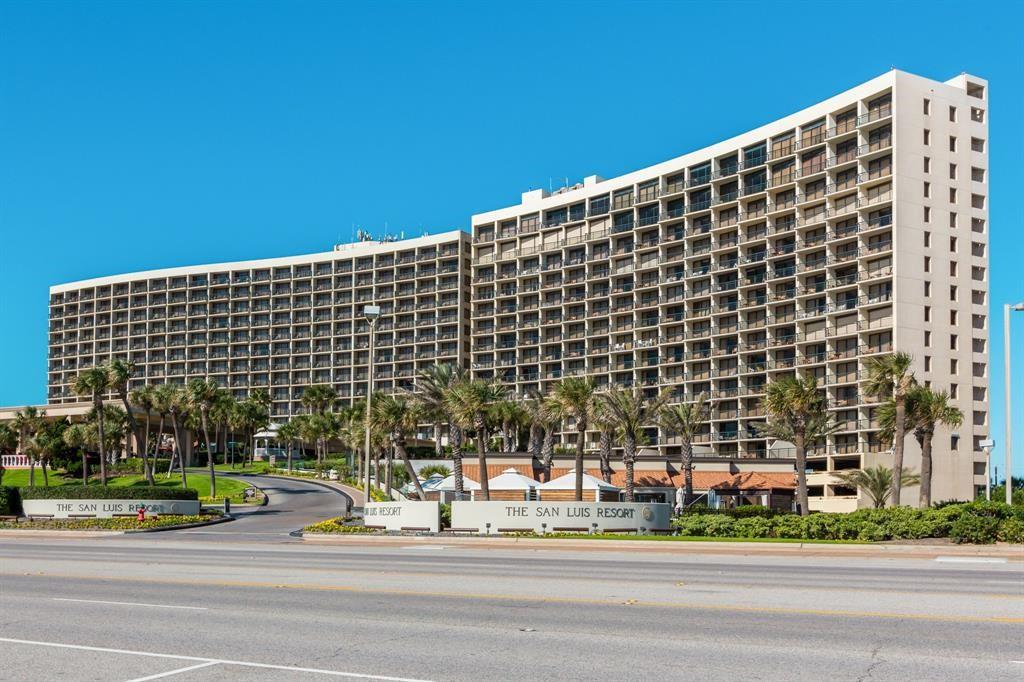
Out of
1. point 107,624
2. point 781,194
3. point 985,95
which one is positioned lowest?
point 107,624

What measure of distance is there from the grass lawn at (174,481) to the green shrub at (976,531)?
216ft

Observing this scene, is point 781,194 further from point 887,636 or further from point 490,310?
point 887,636

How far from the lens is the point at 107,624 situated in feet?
48.2

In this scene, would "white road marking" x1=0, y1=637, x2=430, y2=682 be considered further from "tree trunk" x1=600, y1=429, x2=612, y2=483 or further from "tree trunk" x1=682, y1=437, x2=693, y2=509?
"tree trunk" x1=600, y1=429, x2=612, y2=483

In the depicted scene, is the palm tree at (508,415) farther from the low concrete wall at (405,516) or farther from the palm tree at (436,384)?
the low concrete wall at (405,516)

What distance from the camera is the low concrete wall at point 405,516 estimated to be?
155ft

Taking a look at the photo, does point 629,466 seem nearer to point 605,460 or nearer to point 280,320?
point 605,460

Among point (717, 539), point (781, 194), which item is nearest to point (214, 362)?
point (781, 194)

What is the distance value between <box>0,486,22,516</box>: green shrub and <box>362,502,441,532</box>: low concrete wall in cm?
2538

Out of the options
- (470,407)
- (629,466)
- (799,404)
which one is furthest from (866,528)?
(470,407)

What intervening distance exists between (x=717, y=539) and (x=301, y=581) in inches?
810

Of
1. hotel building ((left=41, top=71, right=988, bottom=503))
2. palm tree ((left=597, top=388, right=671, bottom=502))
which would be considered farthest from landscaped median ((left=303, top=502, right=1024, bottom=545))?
hotel building ((left=41, top=71, right=988, bottom=503))

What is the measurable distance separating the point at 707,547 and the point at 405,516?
54.3 feet

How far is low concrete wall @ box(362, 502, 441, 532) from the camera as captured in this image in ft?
155
